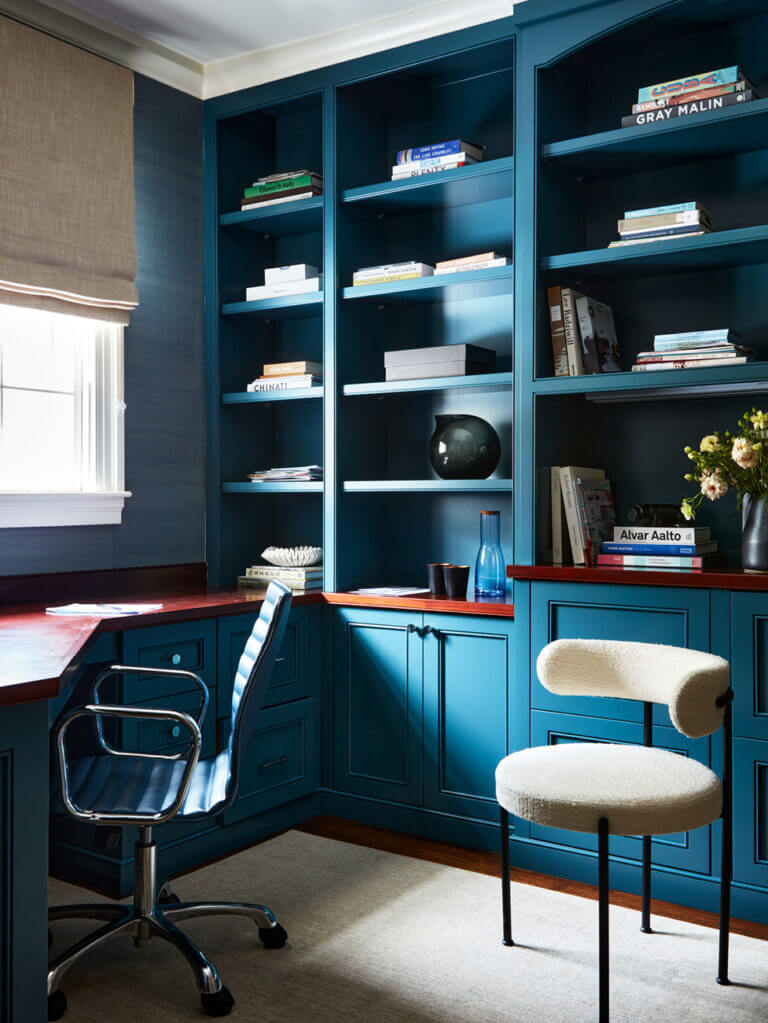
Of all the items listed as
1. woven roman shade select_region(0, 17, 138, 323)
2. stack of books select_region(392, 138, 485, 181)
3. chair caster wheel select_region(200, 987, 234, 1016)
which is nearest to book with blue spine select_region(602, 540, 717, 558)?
stack of books select_region(392, 138, 485, 181)

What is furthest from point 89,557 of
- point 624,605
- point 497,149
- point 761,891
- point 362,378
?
point 761,891

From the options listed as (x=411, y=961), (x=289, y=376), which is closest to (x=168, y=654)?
(x=411, y=961)

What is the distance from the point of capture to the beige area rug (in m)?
2.17

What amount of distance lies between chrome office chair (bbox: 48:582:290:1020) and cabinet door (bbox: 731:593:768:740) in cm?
127

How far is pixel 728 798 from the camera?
7.49ft

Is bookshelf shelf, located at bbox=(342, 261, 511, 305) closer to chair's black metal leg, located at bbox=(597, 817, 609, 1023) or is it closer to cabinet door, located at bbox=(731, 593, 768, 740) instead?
cabinet door, located at bbox=(731, 593, 768, 740)

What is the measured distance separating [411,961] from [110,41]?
320cm

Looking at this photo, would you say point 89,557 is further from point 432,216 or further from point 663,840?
point 663,840

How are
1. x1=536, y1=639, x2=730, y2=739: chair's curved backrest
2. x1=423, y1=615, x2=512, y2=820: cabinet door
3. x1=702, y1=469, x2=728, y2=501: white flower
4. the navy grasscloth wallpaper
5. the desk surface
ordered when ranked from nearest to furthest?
1. the desk surface
2. x1=536, y1=639, x2=730, y2=739: chair's curved backrest
3. x1=702, y1=469, x2=728, y2=501: white flower
4. x1=423, y1=615, x2=512, y2=820: cabinet door
5. the navy grasscloth wallpaper

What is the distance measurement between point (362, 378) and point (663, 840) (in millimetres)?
1936

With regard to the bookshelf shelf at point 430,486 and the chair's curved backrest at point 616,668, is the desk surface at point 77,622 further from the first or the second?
the chair's curved backrest at point 616,668

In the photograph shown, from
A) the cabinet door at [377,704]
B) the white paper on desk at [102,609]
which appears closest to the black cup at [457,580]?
the cabinet door at [377,704]

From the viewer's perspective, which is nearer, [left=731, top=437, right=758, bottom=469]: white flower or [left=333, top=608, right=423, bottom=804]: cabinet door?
[left=731, top=437, right=758, bottom=469]: white flower

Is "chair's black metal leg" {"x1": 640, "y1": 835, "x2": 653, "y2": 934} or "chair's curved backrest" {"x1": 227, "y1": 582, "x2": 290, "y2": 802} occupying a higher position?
"chair's curved backrest" {"x1": 227, "y1": 582, "x2": 290, "y2": 802}
